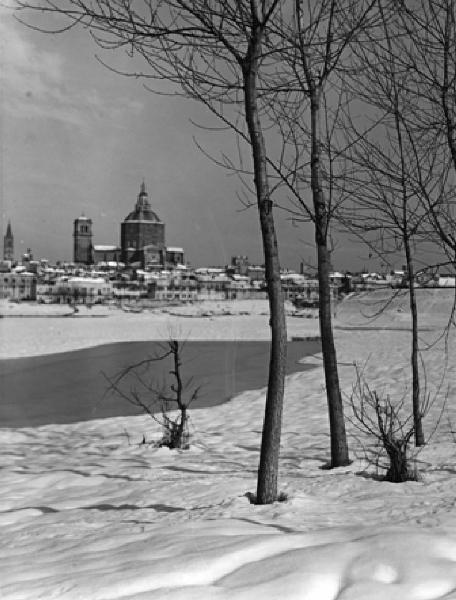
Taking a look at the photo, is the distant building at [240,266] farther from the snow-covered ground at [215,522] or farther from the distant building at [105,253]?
the snow-covered ground at [215,522]

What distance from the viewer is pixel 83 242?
18562 centimetres

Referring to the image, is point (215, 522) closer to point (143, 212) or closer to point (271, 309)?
point (271, 309)

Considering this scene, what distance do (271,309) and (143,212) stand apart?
18363cm

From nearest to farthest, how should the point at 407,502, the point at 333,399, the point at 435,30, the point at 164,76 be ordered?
the point at 407,502 → the point at 164,76 → the point at 435,30 → the point at 333,399

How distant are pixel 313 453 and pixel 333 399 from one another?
6.01 feet

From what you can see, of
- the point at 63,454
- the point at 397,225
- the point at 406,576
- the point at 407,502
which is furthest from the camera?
the point at 63,454

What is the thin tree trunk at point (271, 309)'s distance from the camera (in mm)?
5371

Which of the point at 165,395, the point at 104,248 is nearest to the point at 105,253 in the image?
the point at 104,248

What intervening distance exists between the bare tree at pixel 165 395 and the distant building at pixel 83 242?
160m

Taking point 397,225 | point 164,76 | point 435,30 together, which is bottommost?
point 397,225

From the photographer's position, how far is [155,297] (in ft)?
395

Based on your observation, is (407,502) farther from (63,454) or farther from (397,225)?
(63,454)

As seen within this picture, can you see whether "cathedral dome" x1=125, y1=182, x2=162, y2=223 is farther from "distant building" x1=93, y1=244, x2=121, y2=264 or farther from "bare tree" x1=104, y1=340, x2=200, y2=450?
"bare tree" x1=104, y1=340, x2=200, y2=450

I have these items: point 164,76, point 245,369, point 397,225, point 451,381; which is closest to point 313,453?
point 397,225
